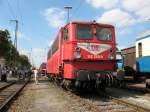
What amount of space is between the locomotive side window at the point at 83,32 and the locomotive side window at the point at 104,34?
0.42m

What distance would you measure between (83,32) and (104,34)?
3.53 feet

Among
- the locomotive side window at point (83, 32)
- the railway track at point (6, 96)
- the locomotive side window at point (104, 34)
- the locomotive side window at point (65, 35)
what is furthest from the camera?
the locomotive side window at point (65, 35)

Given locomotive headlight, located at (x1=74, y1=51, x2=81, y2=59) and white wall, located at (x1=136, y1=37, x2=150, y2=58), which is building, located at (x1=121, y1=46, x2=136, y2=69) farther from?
locomotive headlight, located at (x1=74, y1=51, x2=81, y2=59)

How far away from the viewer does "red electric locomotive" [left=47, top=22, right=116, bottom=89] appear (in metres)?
14.5

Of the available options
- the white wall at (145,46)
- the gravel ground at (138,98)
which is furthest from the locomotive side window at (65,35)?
the white wall at (145,46)

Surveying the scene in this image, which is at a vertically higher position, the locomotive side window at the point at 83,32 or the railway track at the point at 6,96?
the locomotive side window at the point at 83,32

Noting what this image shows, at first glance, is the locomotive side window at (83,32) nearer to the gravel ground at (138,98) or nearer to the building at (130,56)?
the gravel ground at (138,98)

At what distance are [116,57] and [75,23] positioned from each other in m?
2.53

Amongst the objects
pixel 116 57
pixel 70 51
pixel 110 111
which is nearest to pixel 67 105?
pixel 110 111

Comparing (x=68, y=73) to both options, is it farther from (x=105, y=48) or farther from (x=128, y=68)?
(x=128, y=68)

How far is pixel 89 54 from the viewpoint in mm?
14727

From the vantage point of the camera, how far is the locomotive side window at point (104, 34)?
50.7 ft

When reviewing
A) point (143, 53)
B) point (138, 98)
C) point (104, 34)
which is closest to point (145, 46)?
point (143, 53)

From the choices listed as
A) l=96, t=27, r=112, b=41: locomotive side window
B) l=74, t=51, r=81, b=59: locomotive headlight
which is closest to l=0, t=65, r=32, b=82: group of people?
l=96, t=27, r=112, b=41: locomotive side window
